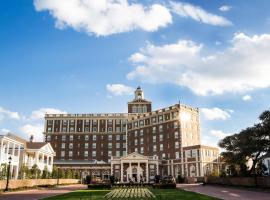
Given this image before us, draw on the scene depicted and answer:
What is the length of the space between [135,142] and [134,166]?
1415 centimetres

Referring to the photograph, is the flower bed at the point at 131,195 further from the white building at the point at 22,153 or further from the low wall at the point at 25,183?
the white building at the point at 22,153

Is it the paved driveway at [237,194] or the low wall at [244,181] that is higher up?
the low wall at [244,181]

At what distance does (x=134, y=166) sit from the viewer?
94750 millimetres

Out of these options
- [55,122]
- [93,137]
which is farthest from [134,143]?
[55,122]

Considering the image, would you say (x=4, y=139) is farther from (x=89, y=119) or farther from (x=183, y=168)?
(x=89, y=119)

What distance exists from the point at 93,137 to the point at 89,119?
6.85 m

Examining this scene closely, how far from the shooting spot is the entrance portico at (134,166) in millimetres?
92812

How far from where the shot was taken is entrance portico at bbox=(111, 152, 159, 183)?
3654 inches

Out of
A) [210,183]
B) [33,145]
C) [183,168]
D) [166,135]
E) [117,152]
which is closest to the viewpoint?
[210,183]

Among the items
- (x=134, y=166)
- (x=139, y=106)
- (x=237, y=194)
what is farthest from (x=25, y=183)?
A: (x=139, y=106)

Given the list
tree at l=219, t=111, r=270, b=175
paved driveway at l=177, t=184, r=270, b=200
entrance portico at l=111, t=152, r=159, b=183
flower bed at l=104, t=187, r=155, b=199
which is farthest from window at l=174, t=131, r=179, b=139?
flower bed at l=104, t=187, r=155, b=199

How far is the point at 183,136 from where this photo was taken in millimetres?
94375

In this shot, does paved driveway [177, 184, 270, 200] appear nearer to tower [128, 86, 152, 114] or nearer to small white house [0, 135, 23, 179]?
small white house [0, 135, 23, 179]

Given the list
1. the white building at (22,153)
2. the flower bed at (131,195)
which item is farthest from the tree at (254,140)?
the white building at (22,153)
